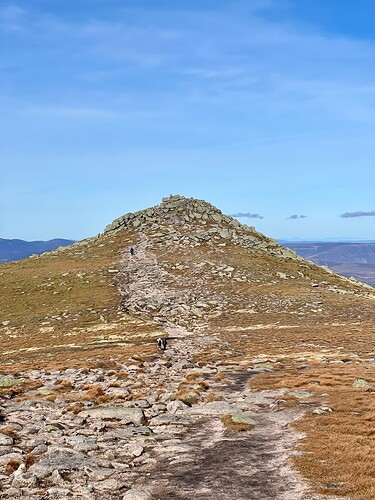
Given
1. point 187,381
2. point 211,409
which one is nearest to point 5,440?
point 211,409

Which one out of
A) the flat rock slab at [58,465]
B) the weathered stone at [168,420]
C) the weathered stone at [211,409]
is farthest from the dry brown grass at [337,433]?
the flat rock slab at [58,465]

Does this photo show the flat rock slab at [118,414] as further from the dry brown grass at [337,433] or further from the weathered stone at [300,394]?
the weathered stone at [300,394]

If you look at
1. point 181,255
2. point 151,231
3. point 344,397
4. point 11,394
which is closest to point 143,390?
point 11,394

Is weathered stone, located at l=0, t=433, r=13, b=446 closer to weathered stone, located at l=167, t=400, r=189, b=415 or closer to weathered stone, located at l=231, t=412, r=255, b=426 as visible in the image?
weathered stone, located at l=167, t=400, r=189, b=415

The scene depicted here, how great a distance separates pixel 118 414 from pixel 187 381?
9.34 m

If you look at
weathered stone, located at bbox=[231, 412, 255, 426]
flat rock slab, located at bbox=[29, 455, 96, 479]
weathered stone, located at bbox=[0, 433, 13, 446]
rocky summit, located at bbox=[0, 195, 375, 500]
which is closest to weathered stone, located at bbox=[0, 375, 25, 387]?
rocky summit, located at bbox=[0, 195, 375, 500]

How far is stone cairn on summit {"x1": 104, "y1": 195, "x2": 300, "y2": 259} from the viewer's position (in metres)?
108

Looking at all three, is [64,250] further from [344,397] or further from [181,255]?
[344,397]

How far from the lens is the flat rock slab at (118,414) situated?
2232 centimetres

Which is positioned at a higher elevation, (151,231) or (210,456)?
(151,231)

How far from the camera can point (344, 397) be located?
25875 millimetres

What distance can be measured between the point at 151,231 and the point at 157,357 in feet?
254

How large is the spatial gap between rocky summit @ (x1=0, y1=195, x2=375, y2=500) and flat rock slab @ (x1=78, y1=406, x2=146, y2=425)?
0.07m

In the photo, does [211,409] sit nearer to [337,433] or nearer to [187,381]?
[337,433]
